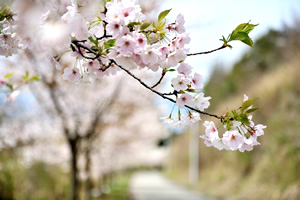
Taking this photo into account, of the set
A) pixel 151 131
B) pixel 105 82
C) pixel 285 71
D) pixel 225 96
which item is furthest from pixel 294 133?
pixel 151 131

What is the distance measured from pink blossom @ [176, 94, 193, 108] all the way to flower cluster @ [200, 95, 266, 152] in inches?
7.1

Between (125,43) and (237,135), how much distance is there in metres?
0.69

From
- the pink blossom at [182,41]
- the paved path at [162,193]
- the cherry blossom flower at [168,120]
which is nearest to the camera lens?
the pink blossom at [182,41]

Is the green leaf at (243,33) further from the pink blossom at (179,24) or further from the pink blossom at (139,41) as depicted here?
the pink blossom at (139,41)

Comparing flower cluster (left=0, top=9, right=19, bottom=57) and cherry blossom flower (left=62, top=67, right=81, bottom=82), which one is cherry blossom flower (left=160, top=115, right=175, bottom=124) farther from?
flower cluster (left=0, top=9, right=19, bottom=57)

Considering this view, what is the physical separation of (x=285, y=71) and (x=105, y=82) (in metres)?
7.70

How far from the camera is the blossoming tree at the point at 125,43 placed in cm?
149

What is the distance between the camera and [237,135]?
5.59 feet

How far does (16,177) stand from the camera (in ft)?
21.8

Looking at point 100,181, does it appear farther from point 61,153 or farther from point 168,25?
point 168,25

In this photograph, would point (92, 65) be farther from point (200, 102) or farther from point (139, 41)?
point (200, 102)

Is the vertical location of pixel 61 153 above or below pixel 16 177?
above

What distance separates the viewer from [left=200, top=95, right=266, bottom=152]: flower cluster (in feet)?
5.62

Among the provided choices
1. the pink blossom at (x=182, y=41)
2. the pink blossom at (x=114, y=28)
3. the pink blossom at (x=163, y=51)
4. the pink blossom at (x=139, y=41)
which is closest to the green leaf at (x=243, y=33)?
the pink blossom at (x=182, y=41)
